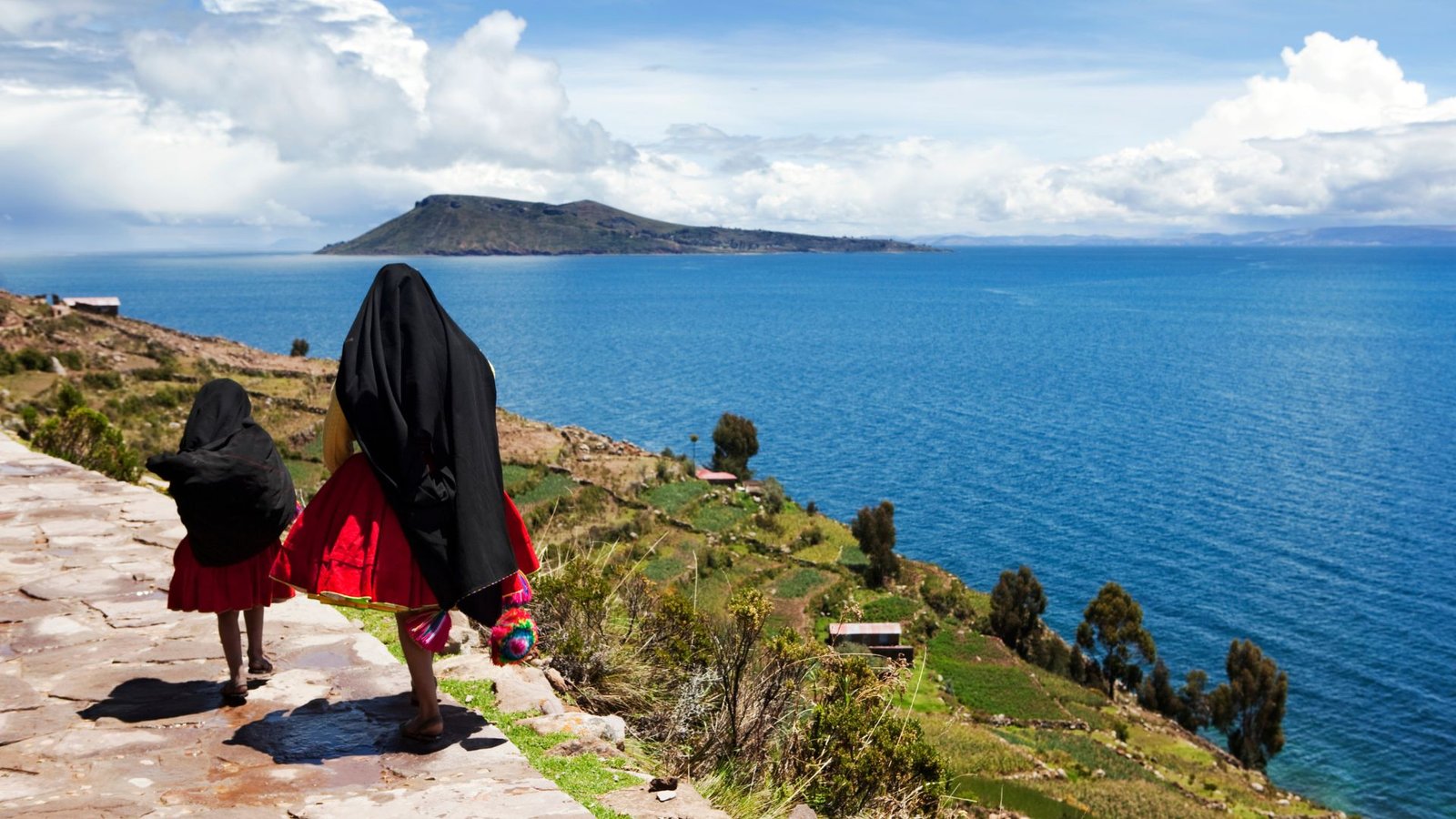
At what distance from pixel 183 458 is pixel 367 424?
1.17 meters

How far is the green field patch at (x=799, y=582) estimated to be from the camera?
3353 centimetres

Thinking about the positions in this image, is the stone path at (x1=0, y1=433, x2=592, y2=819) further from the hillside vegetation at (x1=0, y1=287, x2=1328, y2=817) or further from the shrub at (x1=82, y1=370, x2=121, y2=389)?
the shrub at (x1=82, y1=370, x2=121, y2=389)

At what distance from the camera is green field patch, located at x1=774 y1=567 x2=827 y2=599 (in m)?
33.5

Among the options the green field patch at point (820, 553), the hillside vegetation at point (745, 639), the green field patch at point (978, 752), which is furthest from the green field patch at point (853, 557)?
the green field patch at point (978, 752)

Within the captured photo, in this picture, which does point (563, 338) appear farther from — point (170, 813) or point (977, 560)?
point (170, 813)

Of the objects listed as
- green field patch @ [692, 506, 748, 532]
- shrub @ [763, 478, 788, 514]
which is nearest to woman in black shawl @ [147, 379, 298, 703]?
green field patch @ [692, 506, 748, 532]

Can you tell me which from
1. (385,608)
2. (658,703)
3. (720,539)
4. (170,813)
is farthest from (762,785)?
(720,539)

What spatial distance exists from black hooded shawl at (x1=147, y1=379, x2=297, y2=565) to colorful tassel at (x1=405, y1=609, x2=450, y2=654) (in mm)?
1200

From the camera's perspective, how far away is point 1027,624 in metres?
33.5

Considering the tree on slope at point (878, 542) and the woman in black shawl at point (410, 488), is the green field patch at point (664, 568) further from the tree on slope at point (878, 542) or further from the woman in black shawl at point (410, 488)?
the woman in black shawl at point (410, 488)

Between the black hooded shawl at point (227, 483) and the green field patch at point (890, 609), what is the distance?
2907 centimetres

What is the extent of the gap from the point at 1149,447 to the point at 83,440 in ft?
189

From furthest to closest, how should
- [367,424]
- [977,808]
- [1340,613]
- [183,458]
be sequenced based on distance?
[1340,613] → [977,808] → [183,458] → [367,424]

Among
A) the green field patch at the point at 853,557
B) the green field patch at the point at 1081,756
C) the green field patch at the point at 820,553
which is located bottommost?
the green field patch at the point at 1081,756
